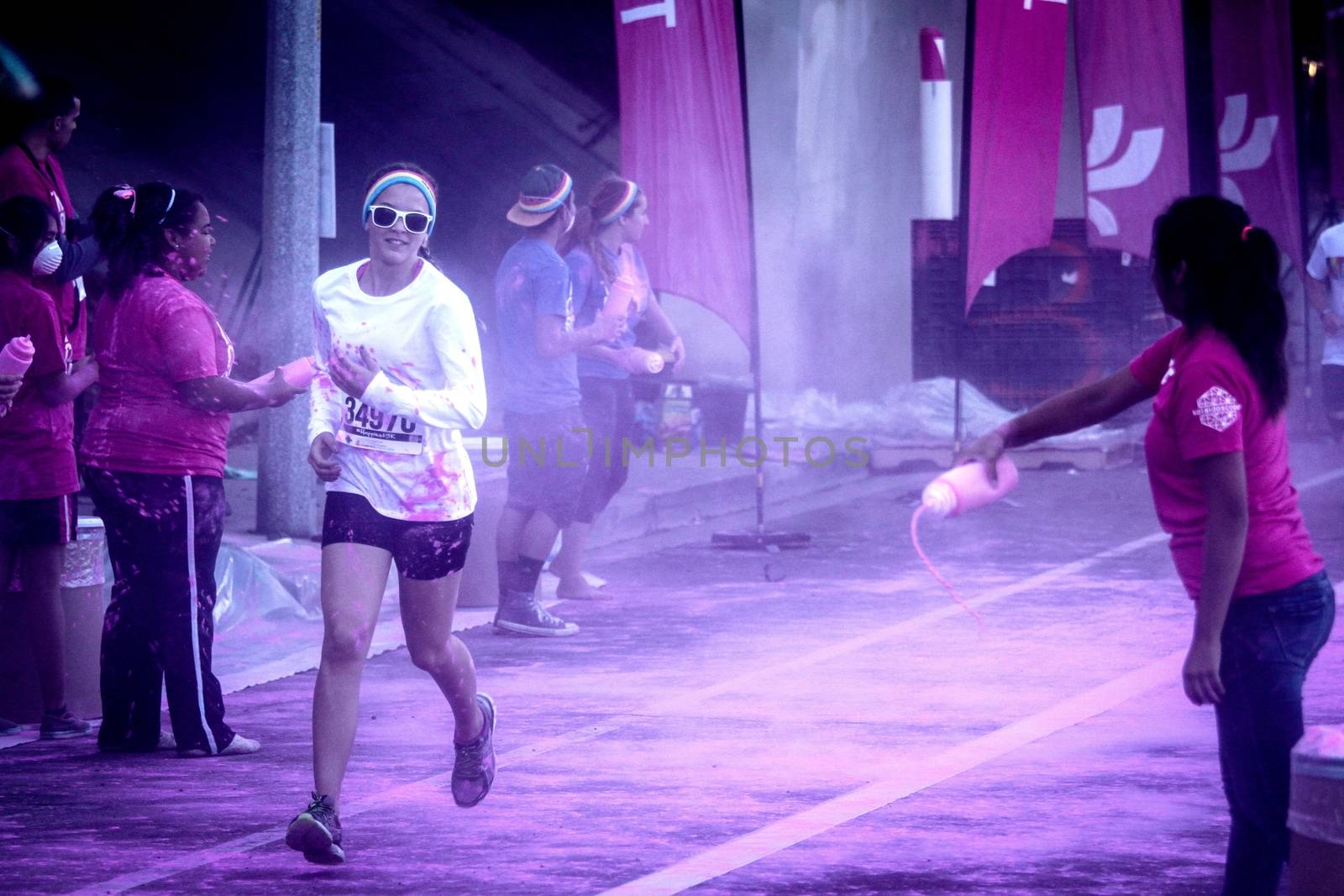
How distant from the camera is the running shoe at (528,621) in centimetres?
879

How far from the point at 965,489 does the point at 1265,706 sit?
33.5 inches

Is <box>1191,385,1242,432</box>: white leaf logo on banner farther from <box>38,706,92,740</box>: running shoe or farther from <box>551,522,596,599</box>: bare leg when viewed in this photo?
<box>551,522,596,599</box>: bare leg

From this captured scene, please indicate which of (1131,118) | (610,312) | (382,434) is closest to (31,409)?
(382,434)

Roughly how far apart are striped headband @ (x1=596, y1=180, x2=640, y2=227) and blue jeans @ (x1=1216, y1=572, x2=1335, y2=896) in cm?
544

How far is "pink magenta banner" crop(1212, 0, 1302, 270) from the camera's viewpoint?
15680mm

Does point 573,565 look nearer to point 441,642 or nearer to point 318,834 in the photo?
point 441,642

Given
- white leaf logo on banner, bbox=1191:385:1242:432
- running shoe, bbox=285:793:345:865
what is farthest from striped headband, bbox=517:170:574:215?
white leaf logo on banner, bbox=1191:385:1242:432

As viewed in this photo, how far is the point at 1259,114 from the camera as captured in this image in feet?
52.0

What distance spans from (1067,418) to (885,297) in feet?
47.9

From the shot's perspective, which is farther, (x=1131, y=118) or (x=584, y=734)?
(x=1131, y=118)

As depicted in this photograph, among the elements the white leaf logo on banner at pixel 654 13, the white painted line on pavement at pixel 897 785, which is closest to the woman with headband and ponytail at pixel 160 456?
the white painted line on pavement at pixel 897 785

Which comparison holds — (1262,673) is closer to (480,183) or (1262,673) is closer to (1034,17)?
(1034,17)

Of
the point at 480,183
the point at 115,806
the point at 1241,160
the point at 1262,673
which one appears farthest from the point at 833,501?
the point at 1262,673

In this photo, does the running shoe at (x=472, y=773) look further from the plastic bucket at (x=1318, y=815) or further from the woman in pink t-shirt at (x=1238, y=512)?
the plastic bucket at (x=1318, y=815)
